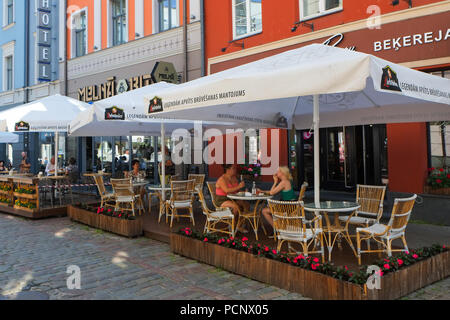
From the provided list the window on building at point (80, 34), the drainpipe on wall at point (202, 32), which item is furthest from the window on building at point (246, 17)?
the window on building at point (80, 34)

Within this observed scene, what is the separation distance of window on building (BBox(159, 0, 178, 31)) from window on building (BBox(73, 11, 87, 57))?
504 cm

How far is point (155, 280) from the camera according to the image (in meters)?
4.66

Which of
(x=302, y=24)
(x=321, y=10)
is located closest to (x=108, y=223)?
(x=302, y=24)

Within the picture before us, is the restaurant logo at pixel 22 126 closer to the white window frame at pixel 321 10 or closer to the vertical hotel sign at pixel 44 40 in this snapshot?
the white window frame at pixel 321 10

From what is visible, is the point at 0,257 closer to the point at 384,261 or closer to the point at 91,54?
the point at 384,261

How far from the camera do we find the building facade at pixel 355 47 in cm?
→ 772

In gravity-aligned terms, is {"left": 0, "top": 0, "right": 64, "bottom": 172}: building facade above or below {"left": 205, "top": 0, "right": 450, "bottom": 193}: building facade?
above

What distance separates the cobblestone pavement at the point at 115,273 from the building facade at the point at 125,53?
7250 millimetres

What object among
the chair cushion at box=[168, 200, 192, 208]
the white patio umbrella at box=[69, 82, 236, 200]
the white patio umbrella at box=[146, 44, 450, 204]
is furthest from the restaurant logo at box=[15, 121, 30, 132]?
the white patio umbrella at box=[146, 44, 450, 204]

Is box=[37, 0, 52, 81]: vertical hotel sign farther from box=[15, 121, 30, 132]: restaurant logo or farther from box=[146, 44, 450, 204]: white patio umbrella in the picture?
box=[146, 44, 450, 204]: white patio umbrella

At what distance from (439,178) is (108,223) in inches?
261

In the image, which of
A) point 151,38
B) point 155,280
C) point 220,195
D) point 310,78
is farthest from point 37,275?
point 151,38

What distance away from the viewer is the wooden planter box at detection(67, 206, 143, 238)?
696cm

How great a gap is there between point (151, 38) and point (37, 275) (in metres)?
10.8
